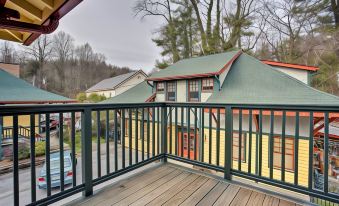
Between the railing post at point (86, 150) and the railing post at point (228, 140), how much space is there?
149 centimetres

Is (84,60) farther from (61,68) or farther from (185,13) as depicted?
(185,13)

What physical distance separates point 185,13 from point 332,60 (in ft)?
33.0

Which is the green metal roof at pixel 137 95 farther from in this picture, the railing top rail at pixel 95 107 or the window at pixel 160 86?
the railing top rail at pixel 95 107

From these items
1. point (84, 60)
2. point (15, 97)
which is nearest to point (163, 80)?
point (15, 97)

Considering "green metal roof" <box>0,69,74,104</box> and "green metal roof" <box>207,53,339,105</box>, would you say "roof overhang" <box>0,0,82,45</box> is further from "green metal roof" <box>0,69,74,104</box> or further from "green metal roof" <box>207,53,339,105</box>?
"green metal roof" <box>0,69,74,104</box>

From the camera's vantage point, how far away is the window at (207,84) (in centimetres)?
859

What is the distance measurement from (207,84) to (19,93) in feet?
28.9

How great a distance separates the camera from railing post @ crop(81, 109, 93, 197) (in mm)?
1766

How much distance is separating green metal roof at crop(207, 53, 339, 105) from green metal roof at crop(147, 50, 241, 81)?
0.57 metres

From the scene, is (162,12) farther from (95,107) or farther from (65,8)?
(95,107)

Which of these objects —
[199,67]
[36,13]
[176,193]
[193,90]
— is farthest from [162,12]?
[176,193]

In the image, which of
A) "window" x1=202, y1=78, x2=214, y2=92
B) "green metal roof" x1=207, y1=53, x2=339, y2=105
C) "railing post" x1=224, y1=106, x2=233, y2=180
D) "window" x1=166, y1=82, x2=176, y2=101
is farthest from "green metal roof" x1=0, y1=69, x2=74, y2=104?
"railing post" x1=224, y1=106, x2=233, y2=180

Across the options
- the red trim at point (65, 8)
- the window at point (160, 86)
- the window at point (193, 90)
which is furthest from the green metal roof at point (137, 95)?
the red trim at point (65, 8)

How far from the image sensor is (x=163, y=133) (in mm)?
2789
